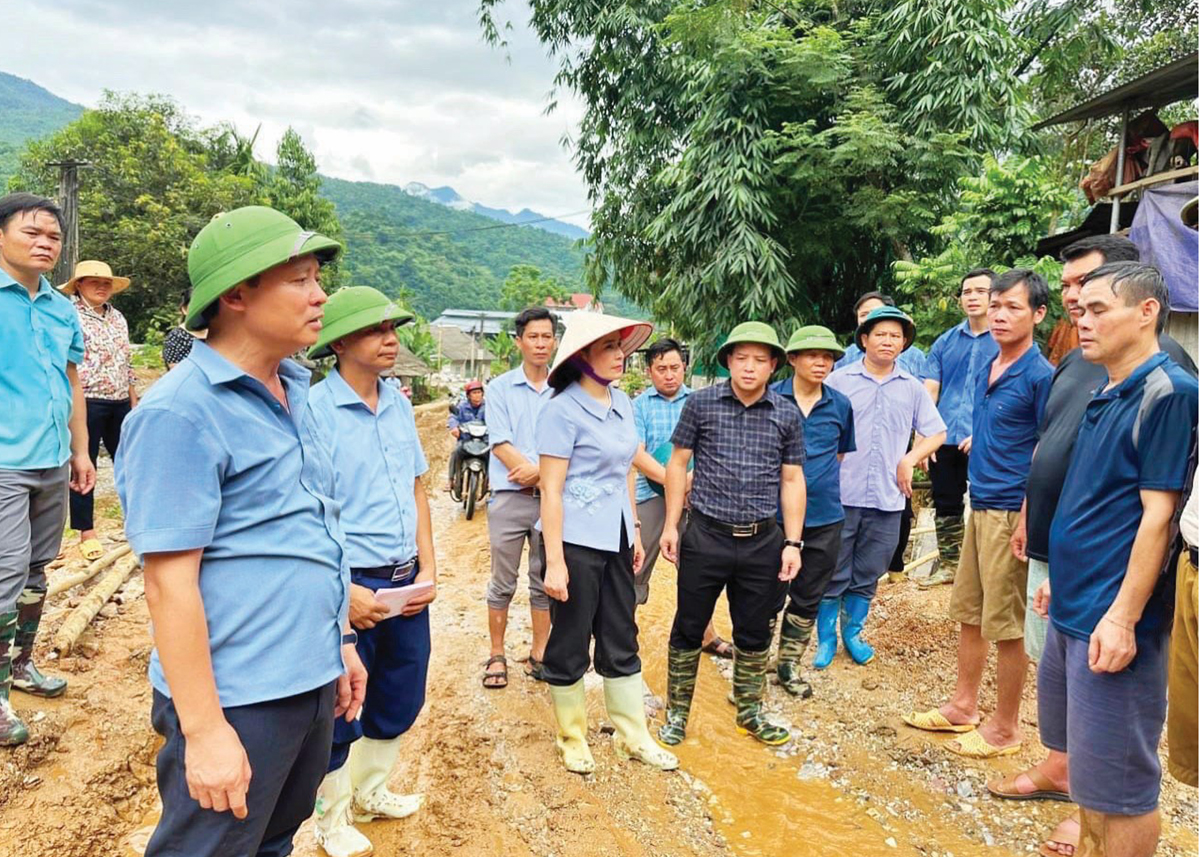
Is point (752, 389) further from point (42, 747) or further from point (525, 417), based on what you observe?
point (42, 747)

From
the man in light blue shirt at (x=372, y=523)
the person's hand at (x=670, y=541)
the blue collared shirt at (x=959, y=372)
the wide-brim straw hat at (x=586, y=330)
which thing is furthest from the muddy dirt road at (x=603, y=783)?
the wide-brim straw hat at (x=586, y=330)

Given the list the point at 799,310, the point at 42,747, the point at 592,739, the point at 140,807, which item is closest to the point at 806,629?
the point at 592,739

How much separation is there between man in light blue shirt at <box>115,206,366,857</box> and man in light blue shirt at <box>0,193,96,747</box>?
1742 mm

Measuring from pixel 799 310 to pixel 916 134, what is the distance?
101 inches

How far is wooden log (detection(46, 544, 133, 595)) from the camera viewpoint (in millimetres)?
4340

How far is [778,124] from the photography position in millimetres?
10227

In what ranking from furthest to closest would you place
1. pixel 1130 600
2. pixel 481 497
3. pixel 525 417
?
pixel 481 497 < pixel 525 417 < pixel 1130 600

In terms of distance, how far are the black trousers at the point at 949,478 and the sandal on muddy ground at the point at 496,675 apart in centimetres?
280

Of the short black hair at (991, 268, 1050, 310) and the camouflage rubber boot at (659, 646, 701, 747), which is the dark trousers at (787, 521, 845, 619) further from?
the short black hair at (991, 268, 1050, 310)

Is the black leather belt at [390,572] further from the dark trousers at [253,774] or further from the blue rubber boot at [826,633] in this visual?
the blue rubber boot at [826,633]

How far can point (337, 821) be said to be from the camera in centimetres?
250

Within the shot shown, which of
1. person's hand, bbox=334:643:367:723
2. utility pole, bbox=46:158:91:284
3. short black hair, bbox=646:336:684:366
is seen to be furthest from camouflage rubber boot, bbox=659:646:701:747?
utility pole, bbox=46:158:91:284

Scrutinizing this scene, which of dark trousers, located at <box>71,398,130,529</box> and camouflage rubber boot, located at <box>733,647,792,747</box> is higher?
dark trousers, located at <box>71,398,130,529</box>

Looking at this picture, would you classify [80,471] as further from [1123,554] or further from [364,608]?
[1123,554]
